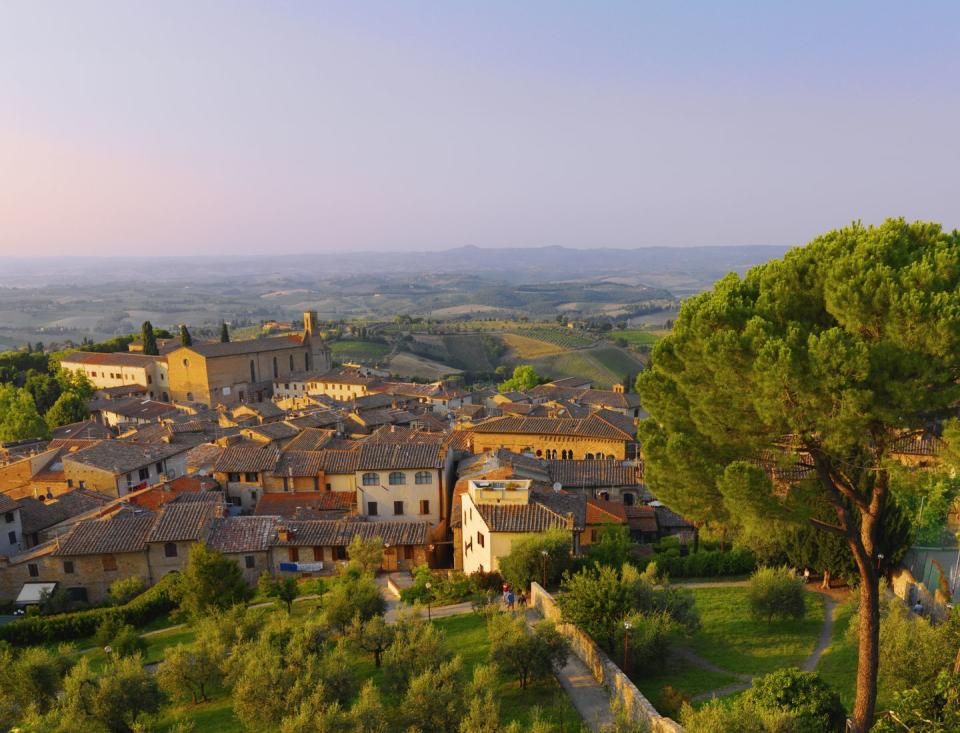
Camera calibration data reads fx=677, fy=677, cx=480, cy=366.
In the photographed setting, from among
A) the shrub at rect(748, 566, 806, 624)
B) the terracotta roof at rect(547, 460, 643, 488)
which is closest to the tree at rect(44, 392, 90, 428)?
the terracotta roof at rect(547, 460, 643, 488)

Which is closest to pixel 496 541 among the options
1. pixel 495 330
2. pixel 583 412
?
pixel 583 412

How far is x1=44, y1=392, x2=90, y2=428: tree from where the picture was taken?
62.7 meters

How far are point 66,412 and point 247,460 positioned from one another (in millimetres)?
37276

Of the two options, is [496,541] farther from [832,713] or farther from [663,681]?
[832,713]

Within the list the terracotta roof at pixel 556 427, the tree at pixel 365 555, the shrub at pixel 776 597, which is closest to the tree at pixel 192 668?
the tree at pixel 365 555

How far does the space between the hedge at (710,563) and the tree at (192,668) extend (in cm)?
1529

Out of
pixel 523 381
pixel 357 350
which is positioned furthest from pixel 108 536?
pixel 357 350

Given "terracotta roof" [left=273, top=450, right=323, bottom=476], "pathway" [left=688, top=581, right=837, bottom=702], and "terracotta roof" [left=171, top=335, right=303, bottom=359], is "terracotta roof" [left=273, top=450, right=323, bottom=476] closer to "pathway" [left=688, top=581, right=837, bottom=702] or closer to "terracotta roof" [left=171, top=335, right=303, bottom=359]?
"pathway" [left=688, top=581, right=837, bottom=702]

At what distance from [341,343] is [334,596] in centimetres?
11608

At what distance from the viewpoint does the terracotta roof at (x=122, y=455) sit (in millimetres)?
38531

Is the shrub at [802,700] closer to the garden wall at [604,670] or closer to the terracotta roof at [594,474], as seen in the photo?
the garden wall at [604,670]

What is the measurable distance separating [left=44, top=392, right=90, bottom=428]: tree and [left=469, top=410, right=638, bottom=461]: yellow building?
41330 mm

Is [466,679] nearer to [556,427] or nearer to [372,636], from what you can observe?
[372,636]

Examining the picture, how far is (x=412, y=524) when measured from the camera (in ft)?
98.4
